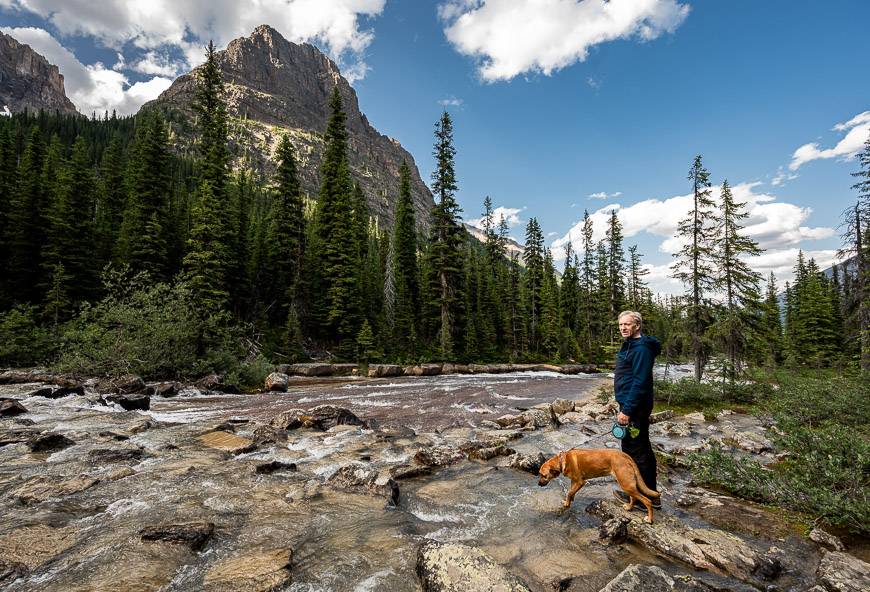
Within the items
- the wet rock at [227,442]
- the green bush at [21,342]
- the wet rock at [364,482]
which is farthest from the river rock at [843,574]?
the green bush at [21,342]

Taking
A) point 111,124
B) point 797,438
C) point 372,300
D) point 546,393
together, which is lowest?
point 546,393

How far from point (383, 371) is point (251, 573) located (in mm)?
24932

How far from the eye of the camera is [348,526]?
5156 mm

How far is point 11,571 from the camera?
152 inches

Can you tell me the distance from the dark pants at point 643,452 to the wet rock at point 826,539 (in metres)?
1.75

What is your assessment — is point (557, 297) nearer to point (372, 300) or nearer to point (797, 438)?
point (372, 300)

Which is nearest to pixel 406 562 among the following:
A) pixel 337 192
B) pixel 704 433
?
pixel 704 433

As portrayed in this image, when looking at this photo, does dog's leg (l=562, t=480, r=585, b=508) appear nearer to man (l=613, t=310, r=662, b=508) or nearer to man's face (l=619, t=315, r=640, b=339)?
man (l=613, t=310, r=662, b=508)

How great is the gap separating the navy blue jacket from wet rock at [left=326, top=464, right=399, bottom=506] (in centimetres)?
395

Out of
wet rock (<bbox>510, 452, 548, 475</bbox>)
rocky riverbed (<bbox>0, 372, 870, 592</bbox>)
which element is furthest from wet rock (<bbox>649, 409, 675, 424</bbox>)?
wet rock (<bbox>510, 452, 548, 475</bbox>)

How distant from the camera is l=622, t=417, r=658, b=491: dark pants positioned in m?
→ 5.27

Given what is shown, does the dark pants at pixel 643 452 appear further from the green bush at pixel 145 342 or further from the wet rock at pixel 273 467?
the green bush at pixel 145 342

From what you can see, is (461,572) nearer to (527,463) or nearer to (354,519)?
(354,519)

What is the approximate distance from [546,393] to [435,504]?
55.1 feet
